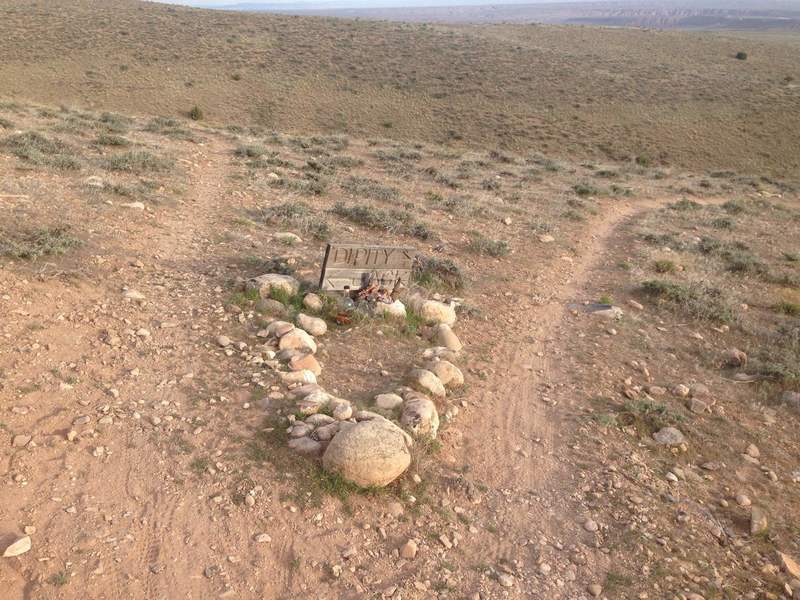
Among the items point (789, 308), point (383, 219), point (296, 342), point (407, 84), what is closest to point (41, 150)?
point (383, 219)

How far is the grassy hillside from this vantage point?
113ft

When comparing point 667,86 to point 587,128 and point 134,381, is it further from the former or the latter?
point 134,381

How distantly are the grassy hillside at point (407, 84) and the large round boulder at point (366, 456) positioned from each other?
31.3 metres

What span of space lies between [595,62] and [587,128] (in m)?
16.6

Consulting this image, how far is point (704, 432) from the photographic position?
6449mm

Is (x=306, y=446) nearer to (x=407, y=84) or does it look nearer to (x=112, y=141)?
(x=112, y=141)

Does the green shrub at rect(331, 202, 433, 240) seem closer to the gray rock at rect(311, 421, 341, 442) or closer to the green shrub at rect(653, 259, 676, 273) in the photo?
the green shrub at rect(653, 259, 676, 273)

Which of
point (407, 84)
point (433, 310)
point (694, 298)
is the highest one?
point (433, 310)

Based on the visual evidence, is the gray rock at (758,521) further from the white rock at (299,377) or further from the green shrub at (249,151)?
the green shrub at (249,151)

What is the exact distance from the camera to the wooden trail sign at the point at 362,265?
791 centimetres

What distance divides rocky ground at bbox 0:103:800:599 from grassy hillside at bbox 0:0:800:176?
24.5 metres

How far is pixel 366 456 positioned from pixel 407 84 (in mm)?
40849

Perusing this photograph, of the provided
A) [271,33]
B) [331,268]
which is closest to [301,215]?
[331,268]

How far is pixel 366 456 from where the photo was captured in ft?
15.5
